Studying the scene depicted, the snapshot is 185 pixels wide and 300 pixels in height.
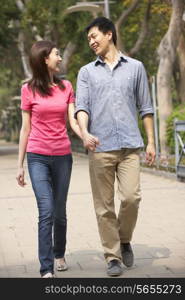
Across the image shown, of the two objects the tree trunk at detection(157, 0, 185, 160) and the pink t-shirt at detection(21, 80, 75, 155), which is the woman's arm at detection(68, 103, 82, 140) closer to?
the pink t-shirt at detection(21, 80, 75, 155)

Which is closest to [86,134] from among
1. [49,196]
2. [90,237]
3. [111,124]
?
[111,124]

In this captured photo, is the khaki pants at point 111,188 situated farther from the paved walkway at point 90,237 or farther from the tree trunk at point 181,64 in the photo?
the tree trunk at point 181,64

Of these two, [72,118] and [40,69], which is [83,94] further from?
[40,69]

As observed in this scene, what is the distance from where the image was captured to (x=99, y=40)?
6660 mm

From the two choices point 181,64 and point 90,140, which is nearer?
point 90,140

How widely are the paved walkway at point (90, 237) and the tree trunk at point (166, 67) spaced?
4.80 meters

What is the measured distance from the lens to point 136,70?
6.65m

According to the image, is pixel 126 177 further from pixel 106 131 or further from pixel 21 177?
pixel 21 177

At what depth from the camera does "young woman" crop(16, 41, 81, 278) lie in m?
6.50

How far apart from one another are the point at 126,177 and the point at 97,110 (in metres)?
0.58

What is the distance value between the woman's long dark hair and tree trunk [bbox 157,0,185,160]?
469 inches

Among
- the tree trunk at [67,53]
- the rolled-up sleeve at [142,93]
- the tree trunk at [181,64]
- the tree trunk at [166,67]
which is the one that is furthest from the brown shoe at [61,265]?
the tree trunk at [67,53]

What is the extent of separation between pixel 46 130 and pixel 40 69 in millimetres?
487

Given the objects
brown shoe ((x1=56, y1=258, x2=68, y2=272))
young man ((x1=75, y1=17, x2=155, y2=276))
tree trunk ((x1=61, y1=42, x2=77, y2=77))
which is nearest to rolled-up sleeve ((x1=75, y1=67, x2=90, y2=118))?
young man ((x1=75, y1=17, x2=155, y2=276))
